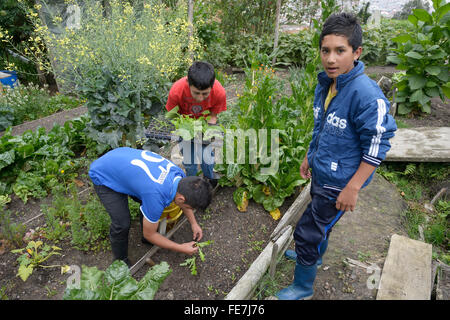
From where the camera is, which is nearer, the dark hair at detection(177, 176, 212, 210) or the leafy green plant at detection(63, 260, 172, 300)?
the leafy green plant at detection(63, 260, 172, 300)

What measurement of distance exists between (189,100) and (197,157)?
2.05 ft

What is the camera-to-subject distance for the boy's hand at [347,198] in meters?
1.75

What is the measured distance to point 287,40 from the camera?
370 inches

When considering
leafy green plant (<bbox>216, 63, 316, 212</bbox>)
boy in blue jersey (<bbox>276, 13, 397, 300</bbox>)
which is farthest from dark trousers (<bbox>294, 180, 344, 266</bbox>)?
leafy green plant (<bbox>216, 63, 316, 212</bbox>)

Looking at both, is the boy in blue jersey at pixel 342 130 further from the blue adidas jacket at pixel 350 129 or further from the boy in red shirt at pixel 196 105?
the boy in red shirt at pixel 196 105

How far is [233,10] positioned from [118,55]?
6470 mm

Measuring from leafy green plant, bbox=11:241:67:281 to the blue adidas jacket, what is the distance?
7.68 ft

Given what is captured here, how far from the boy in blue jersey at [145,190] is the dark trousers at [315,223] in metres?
0.73

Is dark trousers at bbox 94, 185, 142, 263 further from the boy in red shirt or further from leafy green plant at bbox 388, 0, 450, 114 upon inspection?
leafy green plant at bbox 388, 0, 450, 114

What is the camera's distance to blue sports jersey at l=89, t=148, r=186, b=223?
207 cm

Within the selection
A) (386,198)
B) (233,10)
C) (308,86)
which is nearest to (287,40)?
(233,10)

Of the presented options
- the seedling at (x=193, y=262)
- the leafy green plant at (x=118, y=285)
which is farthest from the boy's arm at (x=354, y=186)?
the leafy green plant at (x=118, y=285)

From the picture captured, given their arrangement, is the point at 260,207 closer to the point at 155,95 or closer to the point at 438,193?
the point at 155,95

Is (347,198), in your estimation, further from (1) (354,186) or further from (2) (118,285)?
(2) (118,285)
